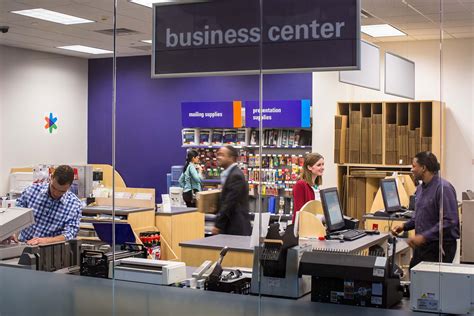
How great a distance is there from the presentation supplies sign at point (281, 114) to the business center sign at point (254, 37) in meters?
2.14

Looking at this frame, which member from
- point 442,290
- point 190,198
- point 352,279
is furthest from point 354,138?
point 442,290

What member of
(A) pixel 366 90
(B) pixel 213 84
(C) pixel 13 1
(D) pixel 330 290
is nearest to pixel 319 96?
(A) pixel 366 90

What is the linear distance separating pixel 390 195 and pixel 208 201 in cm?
171

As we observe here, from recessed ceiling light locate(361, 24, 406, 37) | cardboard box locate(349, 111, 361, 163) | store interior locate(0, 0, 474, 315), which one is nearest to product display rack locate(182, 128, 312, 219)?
store interior locate(0, 0, 474, 315)

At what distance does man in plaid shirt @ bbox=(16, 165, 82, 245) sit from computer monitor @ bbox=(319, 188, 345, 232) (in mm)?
2002

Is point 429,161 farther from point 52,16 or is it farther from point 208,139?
point 52,16

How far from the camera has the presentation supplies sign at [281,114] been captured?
686cm

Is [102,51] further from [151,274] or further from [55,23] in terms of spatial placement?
[151,274]

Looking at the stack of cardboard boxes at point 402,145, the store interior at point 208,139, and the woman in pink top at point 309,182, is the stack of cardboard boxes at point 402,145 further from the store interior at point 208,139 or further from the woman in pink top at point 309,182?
the woman in pink top at point 309,182

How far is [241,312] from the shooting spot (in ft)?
13.1

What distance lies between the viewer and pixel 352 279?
3566mm

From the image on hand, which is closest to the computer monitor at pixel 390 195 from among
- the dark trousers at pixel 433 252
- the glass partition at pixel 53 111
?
the dark trousers at pixel 433 252

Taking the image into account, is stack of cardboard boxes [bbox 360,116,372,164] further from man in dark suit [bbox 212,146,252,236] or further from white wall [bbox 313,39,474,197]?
man in dark suit [bbox 212,146,252,236]

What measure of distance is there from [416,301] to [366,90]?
3.50m
